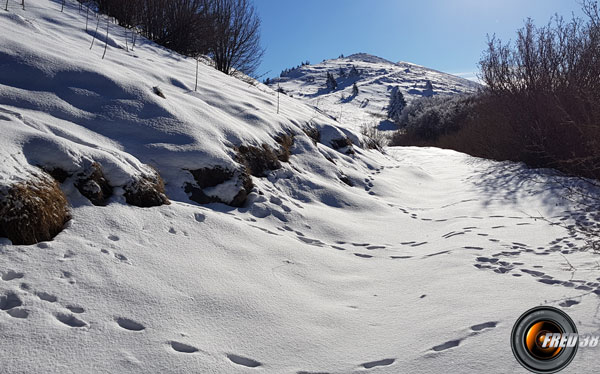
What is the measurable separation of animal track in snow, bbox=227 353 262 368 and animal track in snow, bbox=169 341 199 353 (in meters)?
0.16

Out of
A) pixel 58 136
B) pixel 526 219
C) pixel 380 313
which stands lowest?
pixel 380 313

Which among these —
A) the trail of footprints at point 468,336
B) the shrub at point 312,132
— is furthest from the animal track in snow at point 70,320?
the shrub at point 312,132

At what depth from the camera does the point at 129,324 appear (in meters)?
1.63

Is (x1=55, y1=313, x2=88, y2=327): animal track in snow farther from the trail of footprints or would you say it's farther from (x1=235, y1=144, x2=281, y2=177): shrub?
(x1=235, y1=144, x2=281, y2=177): shrub

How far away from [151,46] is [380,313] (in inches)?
276

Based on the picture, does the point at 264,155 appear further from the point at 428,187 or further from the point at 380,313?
the point at 428,187

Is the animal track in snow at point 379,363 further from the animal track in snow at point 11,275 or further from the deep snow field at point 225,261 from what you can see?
the animal track in snow at point 11,275

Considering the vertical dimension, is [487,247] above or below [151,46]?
below

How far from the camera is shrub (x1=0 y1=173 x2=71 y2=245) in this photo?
1835 millimetres

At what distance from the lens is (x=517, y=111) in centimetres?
801

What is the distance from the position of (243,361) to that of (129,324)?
55cm

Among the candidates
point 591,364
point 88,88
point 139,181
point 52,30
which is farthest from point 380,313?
point 52,30

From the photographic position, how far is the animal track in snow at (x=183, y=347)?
1567 mm
